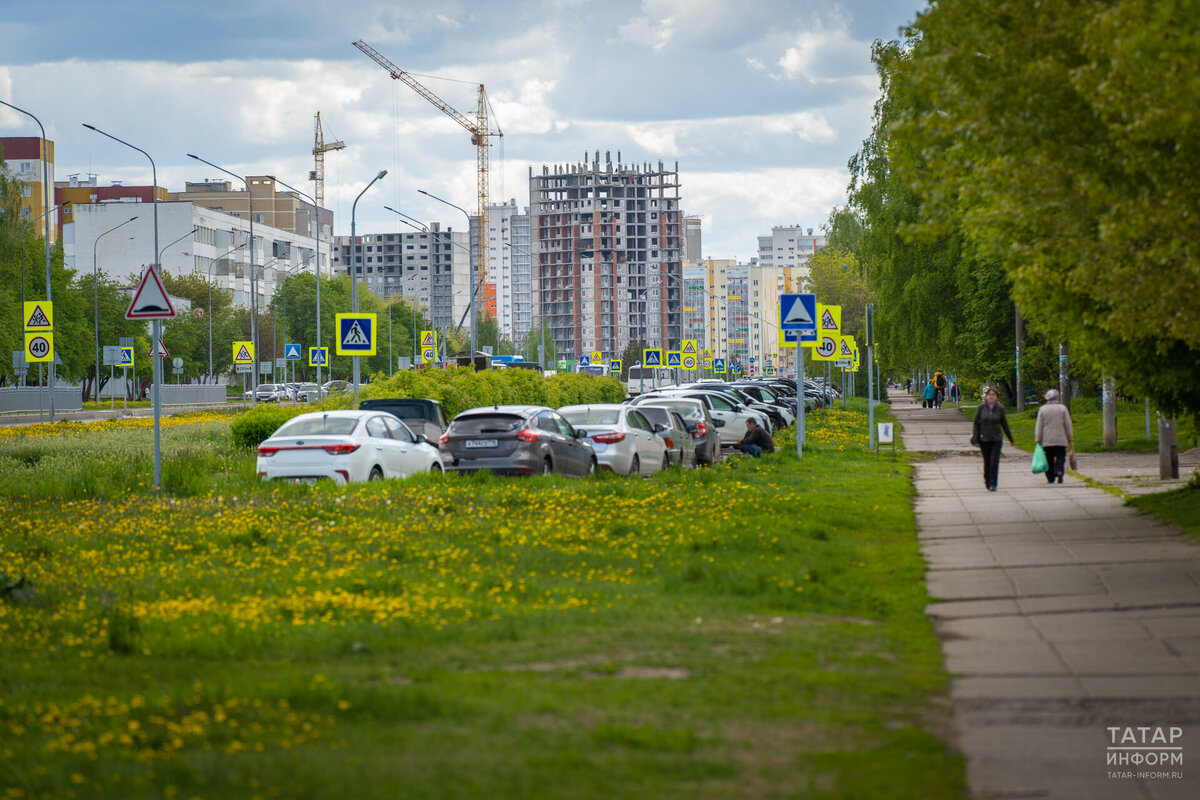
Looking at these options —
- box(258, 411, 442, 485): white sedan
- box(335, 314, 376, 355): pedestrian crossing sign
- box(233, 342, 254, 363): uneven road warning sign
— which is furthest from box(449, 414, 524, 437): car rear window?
box(233, 342, 254, 363): uneven road warning sign

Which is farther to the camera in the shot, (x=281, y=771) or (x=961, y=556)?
(x=961, y=556)

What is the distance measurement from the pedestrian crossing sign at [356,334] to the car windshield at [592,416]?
689 centimetres

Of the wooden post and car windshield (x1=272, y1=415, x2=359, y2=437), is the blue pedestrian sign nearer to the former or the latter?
the wooden post

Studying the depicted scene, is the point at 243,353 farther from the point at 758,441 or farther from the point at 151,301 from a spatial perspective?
the point at 151,301

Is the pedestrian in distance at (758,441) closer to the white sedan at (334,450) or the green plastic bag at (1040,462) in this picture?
the green plastic bag at (1040,462)

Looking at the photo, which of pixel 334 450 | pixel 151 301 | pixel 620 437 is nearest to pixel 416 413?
pixel 620 437

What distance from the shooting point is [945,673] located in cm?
757

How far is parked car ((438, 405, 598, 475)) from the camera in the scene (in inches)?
834

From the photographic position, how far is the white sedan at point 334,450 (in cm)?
2006

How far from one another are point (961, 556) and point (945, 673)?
5.69m

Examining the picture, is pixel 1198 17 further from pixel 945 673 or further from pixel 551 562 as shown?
pixel 551 562

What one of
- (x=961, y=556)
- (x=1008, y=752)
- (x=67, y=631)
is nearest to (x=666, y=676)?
(x=1008, y=752)

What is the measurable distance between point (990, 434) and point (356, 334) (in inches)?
579

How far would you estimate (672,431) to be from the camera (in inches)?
1070
